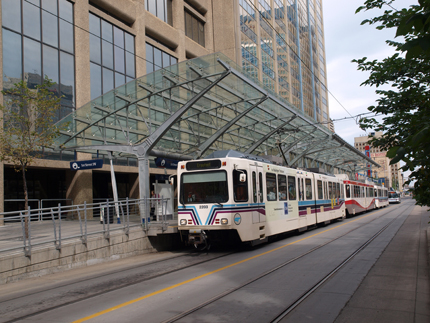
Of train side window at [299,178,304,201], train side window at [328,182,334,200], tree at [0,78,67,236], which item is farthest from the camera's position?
train side window at [328,182,334,200]

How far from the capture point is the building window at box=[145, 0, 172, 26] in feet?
97.3

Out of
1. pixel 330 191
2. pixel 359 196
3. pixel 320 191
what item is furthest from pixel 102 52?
pixel 359 196

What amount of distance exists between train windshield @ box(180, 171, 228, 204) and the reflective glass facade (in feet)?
57.4

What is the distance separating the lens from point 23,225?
10.4 m

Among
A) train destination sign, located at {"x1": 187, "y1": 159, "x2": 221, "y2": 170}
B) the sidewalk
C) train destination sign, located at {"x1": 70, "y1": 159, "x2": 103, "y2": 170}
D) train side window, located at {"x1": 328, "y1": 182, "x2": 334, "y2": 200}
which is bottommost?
the sidewalk

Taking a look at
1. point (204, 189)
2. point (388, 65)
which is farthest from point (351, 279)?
point (204, 189)

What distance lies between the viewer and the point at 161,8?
30984 mm

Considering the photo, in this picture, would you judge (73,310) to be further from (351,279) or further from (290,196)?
(290,196)

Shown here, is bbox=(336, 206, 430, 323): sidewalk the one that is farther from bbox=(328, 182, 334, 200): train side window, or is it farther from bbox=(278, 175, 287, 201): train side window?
bbox=(328, 182, 334, 200): train side window

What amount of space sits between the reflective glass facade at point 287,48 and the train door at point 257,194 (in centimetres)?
1642

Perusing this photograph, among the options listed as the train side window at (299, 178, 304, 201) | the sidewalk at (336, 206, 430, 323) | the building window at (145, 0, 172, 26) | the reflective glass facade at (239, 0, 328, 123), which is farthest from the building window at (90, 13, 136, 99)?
the sidewalk at (336, 206, 430, 323)

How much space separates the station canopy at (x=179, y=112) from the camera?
17094mm

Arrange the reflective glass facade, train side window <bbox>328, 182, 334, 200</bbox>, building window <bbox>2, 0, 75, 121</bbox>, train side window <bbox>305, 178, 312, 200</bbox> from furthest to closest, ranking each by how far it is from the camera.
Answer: the reflective glass facade, train side window <bbox>328, 182, 334, 200</bbox>, building window <bbox>2, 0, 75, 121</bbox>, train side window <bbox>305, 178, 312, 200</bbox>

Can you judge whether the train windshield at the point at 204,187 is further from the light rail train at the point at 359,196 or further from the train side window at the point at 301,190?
the light rail train at the point at 359,196
